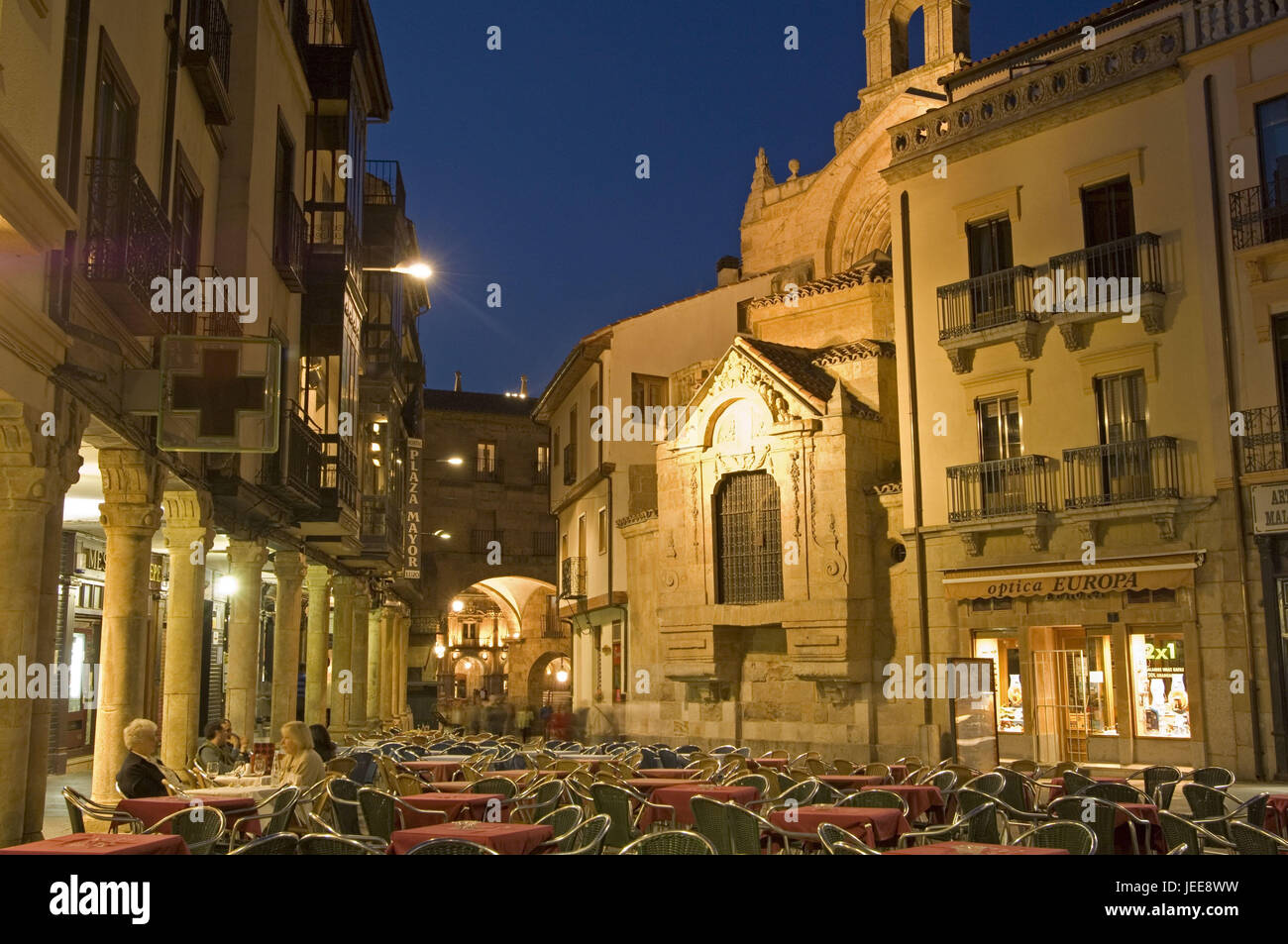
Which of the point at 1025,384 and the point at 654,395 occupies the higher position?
the point at 654,395

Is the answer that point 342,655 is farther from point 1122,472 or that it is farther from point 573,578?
point 1122,472

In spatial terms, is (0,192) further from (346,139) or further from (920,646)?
(920,646)

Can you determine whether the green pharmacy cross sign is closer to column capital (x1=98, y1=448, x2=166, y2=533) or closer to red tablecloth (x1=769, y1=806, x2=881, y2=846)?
column capital (x1=98, y1=448, x2=166, y2=533)

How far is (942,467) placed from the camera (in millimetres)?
23469

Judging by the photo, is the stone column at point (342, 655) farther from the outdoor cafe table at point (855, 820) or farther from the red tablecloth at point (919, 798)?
the outdoor cafe table at point (855, 820)

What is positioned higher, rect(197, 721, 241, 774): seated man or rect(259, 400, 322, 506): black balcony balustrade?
rect(259, 400, 322, 506): black balcony balustrade

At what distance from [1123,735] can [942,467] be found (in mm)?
5944

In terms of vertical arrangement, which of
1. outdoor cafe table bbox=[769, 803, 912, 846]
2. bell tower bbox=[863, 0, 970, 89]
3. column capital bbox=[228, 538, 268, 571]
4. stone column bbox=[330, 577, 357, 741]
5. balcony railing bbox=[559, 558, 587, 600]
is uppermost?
bell tower bbox=[863, 0, 970, 89]

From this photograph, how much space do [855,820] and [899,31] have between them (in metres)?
44.8

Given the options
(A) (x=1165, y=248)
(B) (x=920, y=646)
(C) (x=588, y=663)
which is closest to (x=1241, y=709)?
(B) (x=920, y=646)

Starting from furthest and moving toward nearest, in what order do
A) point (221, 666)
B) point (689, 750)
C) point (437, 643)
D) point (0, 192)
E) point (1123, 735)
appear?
point (437, 643)
point (221, 666)
point (1123, 735)
point (689, 750)
point (0, 192)

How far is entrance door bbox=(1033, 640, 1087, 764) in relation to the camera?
20938 millimetres

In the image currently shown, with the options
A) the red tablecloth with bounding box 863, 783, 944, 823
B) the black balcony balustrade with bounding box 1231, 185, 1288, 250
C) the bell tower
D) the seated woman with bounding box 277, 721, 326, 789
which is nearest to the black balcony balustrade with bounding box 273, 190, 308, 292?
the seated woman with bounding box 277, 721, 326, 789

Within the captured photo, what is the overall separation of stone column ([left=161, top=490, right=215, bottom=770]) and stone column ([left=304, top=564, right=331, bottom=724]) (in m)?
10.1
